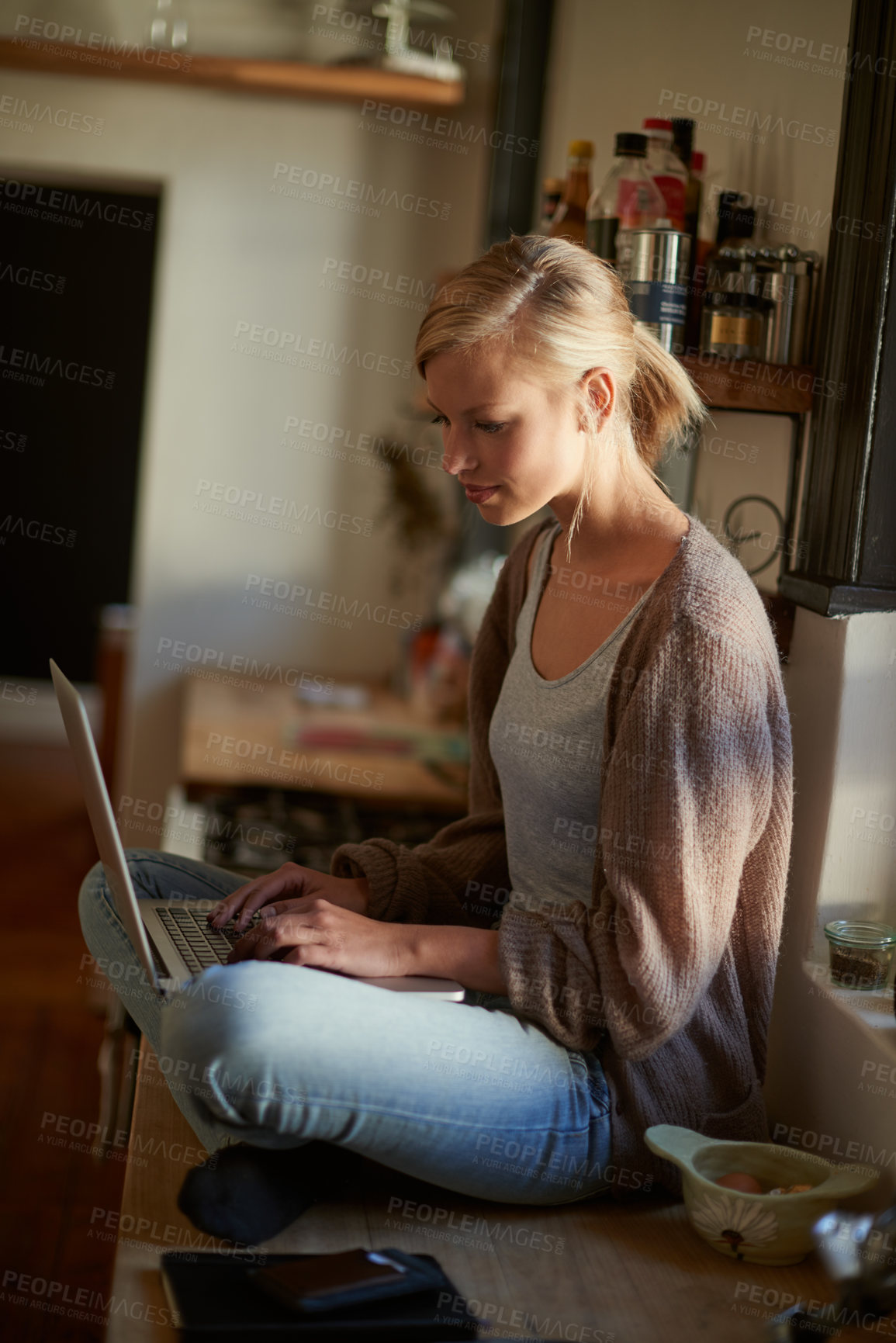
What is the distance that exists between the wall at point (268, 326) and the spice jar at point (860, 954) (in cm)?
308

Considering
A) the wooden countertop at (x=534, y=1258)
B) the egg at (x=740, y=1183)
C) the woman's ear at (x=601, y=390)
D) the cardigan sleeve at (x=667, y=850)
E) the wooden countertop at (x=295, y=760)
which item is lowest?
the wooden countertop at (x=534, y=1258)

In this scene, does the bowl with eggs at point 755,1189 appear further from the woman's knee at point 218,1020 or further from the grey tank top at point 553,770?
the woman's knee at point 218,1020

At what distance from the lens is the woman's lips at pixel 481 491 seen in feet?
4.54

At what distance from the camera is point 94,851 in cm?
371

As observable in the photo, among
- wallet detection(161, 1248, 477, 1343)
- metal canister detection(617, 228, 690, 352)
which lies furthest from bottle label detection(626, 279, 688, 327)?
wallet detection(161, 1248, 477, 1343)

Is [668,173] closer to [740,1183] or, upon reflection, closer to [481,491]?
[481,491]

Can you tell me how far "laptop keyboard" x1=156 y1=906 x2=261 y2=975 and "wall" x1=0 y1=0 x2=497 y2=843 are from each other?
286 centimetres

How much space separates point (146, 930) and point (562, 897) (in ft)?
1.44

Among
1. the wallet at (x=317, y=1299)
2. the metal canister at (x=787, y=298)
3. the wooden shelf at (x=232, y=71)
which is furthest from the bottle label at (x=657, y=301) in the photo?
the wooden shelf at (x=232, y=71)

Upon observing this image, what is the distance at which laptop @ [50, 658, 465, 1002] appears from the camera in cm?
123

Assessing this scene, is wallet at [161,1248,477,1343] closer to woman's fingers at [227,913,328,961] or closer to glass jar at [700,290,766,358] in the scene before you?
woman's fingers at [227,913,328,961]

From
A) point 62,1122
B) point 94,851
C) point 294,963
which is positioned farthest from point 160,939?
point 94,851

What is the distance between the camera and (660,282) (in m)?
1.59

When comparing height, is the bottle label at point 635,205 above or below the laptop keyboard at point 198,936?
above
